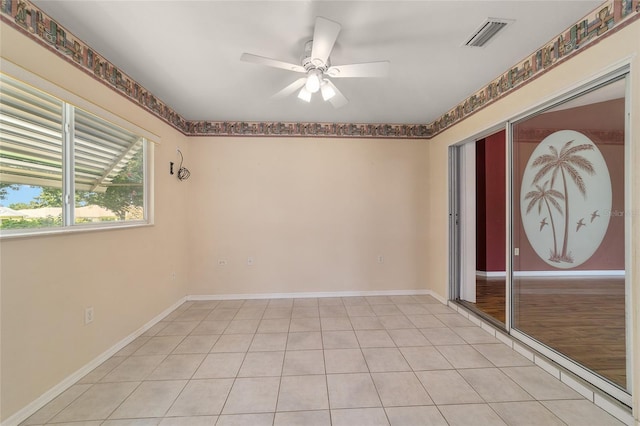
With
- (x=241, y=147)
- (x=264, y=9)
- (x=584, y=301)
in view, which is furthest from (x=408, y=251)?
(x=264, y=9)

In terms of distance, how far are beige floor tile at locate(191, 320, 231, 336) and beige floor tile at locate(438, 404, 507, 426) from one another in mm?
2217

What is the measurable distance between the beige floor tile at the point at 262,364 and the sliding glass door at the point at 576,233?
2276mm

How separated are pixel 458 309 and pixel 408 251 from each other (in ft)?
3.39

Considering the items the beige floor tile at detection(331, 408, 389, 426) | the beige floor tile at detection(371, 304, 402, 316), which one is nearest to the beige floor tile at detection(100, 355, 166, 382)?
the beige floor tile at detection(331, 408, 389, 426)

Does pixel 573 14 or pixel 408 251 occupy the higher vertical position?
pixel 573 14

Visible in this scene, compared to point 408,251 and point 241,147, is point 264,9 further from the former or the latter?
point 408,251

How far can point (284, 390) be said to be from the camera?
A: 1.81 m

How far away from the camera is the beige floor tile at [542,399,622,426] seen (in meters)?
1.53

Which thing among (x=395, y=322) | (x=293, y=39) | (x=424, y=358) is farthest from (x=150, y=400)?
(x=293, y=39)

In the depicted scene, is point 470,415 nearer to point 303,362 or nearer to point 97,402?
point 303,362

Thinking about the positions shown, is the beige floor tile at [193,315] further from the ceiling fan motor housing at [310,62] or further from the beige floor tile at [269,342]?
the ceiling fan motor housing at [310,62]

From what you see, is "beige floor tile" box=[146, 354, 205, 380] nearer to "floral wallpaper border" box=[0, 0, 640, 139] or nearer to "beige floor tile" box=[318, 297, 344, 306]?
"beige floor tile" box=[318, 297, 344, 306]

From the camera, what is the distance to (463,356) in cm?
223

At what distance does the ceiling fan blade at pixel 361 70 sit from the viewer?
70.4 inches
